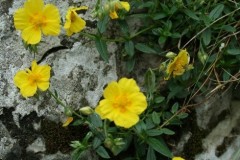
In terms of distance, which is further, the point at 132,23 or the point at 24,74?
the point at 132,23

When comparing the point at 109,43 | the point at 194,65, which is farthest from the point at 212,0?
the point at 109,43

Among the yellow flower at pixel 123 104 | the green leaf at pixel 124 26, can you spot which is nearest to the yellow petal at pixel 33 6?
the green leaf at pixel 124 26

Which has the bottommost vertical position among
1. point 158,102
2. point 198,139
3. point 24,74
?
point 198,139

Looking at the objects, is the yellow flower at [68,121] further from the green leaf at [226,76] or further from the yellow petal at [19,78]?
the green leaf at [226,76]

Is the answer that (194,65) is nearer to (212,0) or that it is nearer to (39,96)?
(212,0)

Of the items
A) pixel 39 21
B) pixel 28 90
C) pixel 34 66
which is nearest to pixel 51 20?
pixel 39 21

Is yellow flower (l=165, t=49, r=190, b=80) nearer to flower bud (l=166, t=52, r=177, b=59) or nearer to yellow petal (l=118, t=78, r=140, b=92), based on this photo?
flower bud (l=166, t=52, r=177, b=59)
